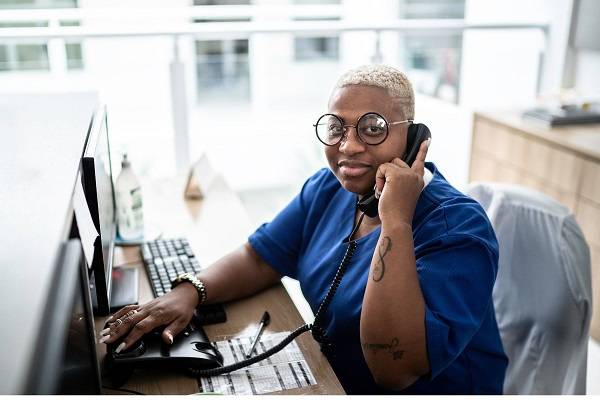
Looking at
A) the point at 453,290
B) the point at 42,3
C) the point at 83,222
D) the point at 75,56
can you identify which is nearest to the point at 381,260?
the point at 453,290

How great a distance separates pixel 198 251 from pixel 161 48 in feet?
13.4

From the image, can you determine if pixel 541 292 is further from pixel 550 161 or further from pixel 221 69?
pixel 221 69

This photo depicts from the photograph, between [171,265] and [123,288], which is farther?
[171,265]

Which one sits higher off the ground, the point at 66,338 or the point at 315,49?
the point at 66,338

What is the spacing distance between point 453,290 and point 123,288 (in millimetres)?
714

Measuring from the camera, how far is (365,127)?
1144mm

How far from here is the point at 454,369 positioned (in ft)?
3.67

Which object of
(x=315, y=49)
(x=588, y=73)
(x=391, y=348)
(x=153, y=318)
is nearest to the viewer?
(x=391, y=348)

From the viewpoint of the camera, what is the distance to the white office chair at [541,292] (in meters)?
1.29

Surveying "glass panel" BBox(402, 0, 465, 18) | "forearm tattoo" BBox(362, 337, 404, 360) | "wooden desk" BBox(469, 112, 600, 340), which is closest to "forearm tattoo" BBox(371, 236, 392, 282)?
"forearm tattoo" BBox(362, 337, 404, 360)

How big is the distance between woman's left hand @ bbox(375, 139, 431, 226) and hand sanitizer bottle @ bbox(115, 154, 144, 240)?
2.44 feet

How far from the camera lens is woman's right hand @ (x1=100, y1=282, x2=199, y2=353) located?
1.08 meters

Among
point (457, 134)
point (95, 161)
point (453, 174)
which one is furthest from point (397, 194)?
point (457, 134)

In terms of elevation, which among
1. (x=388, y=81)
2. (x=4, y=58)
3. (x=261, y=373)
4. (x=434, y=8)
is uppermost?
(x=434, y=8)
